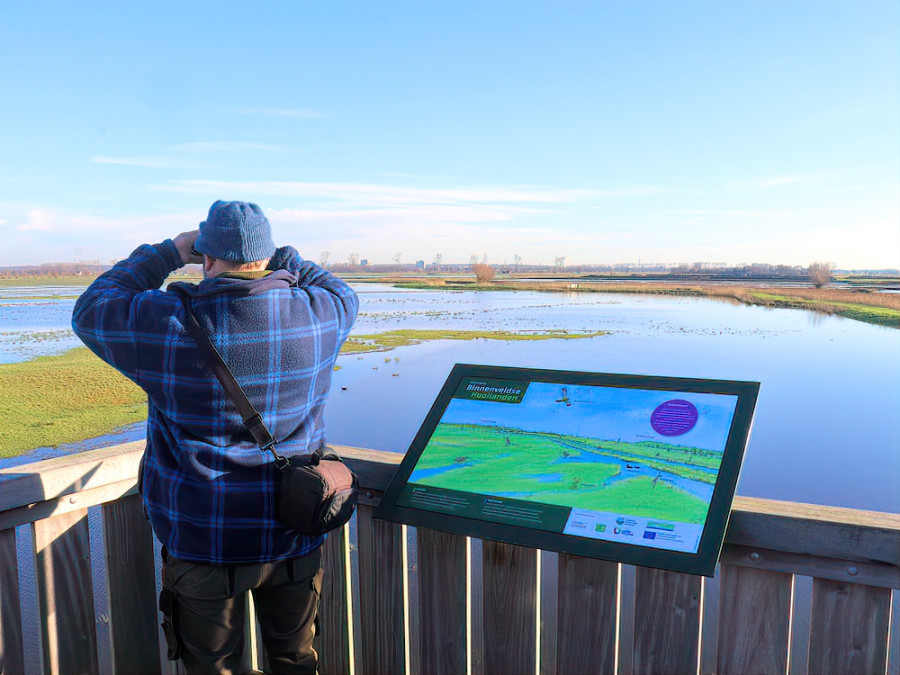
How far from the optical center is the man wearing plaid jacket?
1649 mm

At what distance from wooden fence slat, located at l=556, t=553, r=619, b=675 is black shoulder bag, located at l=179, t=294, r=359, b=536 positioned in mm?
581

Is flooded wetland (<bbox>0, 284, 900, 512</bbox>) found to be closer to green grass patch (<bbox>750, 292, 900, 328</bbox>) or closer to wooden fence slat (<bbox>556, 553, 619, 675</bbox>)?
green grass patch (<bbox>750, 292, 900, 328</bbox>)

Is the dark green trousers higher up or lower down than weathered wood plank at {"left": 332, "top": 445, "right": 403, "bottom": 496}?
lower down

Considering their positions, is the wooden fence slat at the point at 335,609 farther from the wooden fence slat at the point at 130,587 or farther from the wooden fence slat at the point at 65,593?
the wooden fence slat at the point at 65,593

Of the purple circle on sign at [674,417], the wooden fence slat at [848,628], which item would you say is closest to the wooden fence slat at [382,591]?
the purple circle on sign at [674,417]

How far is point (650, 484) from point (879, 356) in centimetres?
2734

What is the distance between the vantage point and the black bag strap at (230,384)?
1629mm

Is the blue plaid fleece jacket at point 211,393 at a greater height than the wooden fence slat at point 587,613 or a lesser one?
greater

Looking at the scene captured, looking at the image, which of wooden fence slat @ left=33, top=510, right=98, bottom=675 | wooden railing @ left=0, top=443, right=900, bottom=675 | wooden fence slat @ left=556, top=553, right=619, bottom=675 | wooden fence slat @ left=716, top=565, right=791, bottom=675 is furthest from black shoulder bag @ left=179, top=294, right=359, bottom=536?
wooden fence slat @ left=716, top=565, right=791, bottom=675

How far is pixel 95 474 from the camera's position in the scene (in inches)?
75.7

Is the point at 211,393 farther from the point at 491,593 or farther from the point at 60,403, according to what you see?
the point at 60,403

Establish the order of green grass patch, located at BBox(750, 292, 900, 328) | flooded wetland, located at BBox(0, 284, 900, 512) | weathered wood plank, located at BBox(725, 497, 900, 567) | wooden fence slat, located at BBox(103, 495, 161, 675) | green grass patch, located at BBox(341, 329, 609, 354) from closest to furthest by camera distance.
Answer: weathered wood plank, located at BBox(725, 497, 900, 567)
wooden fence slat, located at BBox(103, 495, 161, 675)
flooded wetland, located at BBox(0, 284, 900, 512)
green grass patch, located at BBox(341, 329, 609, 354)
green grass patch, located at BBox(750, 292, 900, 328)

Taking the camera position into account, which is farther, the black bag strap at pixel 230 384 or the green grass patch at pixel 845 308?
the green grass patch at pixel 845 308

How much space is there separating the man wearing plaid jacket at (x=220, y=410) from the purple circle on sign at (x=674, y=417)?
0.90 meters
